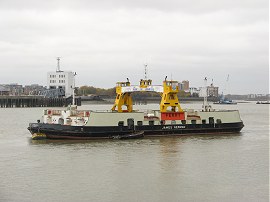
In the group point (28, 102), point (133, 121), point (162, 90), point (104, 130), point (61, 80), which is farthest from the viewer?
point (61, 80)

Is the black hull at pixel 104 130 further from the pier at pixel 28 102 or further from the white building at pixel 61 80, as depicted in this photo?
the white building at pixel 61 80

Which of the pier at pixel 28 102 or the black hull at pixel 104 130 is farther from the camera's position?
the pier at pixel 28 102

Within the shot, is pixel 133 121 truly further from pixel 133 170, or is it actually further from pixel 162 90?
pixel 133 170

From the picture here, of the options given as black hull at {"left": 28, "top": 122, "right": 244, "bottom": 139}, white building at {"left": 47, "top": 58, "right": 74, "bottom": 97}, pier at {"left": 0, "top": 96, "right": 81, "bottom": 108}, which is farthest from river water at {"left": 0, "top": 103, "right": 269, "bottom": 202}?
white building at {"left": 47, "top": 58, "right": 74, "bottom": 97}

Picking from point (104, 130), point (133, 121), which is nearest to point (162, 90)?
point (133, 121)

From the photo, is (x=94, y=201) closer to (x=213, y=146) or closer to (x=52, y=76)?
(x=213, y=146)

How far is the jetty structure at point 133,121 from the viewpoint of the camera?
136ft

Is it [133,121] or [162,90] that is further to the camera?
[162,90]

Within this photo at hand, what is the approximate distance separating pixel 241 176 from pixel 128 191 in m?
7.17

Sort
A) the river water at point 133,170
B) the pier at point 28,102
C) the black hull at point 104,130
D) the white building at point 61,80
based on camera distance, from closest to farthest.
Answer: the river water at point 133,170 < the black hull at point 104,130 < the pier at point 28,102 < the white building at point 61,80

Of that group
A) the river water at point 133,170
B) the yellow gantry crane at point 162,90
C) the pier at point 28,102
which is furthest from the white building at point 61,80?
the river water at point 133,170

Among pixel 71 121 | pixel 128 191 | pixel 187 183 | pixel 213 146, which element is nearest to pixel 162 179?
pixel 187 183

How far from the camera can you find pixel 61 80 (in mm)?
159500

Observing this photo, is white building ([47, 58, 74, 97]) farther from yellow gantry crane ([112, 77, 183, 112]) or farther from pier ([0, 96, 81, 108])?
yellow gantry crane ([112, 77, 183, 112])
